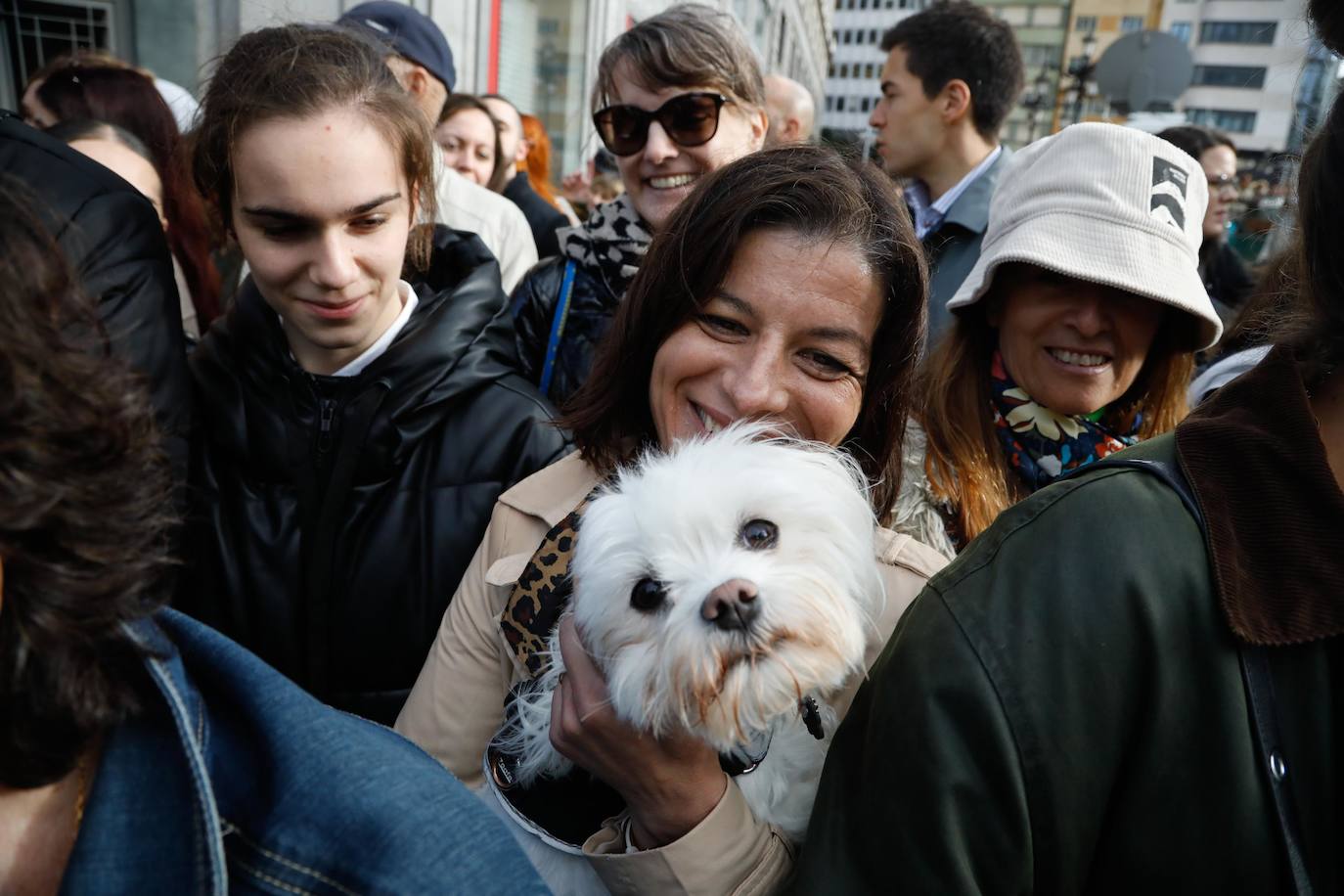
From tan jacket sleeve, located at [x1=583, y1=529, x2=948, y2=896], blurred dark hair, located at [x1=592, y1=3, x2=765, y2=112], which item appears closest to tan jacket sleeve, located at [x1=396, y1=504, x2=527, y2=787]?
tan jacket sleeve, located at [x1=583, y1=529, x2=948, y2=896]

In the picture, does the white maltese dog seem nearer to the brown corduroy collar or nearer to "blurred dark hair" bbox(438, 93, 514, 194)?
the brown corduroy collar

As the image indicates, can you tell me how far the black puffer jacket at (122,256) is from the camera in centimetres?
204

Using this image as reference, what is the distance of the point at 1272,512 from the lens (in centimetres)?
100

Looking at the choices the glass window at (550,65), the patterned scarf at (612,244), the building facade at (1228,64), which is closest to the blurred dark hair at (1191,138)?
the patterned scarf at (612,244)

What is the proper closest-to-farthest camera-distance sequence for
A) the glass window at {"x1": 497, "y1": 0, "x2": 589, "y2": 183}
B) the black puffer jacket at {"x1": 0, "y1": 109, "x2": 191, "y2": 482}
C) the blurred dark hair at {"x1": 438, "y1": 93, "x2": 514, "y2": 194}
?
the black puffer jacket at {"x1": 0, "y1": 109, "x2": 191, "y2": 482}
the blurred dark hair at {"x1": 438, "y1": 93, "x2": 514, "y2": 194}
the glass window at {"x1": 497, "y1": 0, "x2": 589, "y2": 183}

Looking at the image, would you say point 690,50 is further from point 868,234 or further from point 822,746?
point 822,746

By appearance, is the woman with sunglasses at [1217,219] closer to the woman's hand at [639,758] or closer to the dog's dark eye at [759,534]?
the dog's dark eye at [759,534]

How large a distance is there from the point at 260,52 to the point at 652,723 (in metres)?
2.22

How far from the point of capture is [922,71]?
14.1ft

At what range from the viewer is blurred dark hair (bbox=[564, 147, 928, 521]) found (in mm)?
1667

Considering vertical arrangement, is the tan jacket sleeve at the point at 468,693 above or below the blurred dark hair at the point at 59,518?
below

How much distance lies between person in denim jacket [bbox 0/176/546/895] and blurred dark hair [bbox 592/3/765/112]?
2249 millimetres

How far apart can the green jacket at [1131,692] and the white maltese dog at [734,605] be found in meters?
0.18

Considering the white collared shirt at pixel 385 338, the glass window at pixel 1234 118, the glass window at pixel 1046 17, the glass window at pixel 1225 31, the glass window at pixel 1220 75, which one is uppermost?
the glass window at pixel 1046 17
